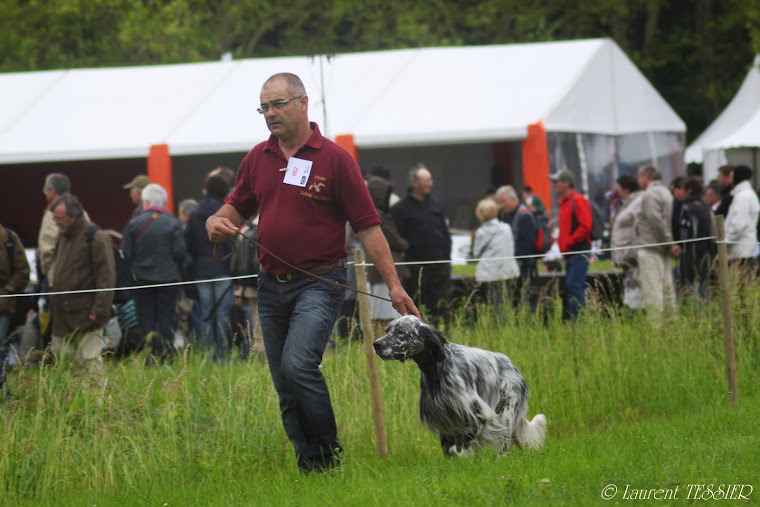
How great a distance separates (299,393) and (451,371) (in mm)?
808

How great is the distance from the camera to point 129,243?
37.6ft

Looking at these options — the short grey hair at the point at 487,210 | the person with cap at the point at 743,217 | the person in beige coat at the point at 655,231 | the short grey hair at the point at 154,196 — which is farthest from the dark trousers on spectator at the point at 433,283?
the person with cap at the point at 743,217

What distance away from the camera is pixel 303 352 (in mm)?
5738

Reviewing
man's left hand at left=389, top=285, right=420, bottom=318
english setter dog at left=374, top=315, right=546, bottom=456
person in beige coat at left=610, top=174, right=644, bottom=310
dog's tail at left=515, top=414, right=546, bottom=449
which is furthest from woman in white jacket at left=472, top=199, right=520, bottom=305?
man's left hand at left=389, top=285, right=420, bottom=318

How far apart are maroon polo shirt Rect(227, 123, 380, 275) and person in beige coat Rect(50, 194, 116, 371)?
402 cm

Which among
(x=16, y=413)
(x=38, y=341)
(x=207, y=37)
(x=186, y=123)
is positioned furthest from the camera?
(x=207, y=37)

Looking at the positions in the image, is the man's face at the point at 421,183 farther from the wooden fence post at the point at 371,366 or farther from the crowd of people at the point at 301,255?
the wooden fence post at the point at 371,366

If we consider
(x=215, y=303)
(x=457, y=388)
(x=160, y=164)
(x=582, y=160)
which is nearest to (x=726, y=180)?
(x=582, y=160)

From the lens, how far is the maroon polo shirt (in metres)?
5.86

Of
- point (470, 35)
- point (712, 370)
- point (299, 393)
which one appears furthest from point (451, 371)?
point (470, 35)

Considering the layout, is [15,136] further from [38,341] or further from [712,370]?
[712,370]

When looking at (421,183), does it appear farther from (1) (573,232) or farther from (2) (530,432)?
(2) (530,432)

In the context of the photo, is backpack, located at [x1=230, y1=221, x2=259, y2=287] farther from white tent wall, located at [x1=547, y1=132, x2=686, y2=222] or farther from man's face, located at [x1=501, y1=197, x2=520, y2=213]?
white tent wall, located at [x1=547, y1=132, x2=686, y2=222]

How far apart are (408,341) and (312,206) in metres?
0.86
